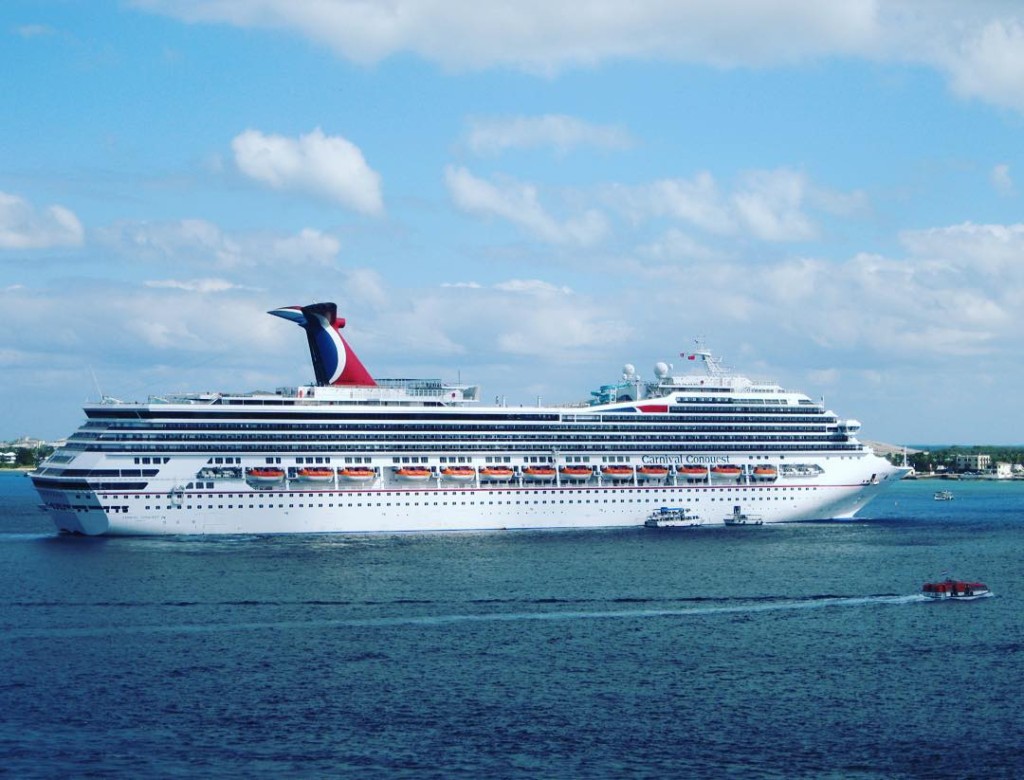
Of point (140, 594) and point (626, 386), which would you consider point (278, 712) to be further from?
point (626, 386)

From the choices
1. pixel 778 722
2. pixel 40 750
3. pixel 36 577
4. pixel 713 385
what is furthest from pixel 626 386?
pixel 40 750

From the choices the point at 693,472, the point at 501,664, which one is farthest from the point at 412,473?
the point at 501,664

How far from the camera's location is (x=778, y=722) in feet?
140

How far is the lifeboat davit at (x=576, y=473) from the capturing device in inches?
3976

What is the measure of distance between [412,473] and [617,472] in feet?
55.1

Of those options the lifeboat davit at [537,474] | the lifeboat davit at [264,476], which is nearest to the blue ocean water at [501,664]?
the lifeboat davit at [264,476]

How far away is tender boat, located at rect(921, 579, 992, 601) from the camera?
66625 mm

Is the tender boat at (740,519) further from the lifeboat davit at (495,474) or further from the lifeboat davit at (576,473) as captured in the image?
the lifeboat davit at (495,474)

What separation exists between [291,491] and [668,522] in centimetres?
2936

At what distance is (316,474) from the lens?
310 ft

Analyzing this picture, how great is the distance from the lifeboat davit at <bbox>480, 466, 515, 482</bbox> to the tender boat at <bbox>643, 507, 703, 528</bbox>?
38.5ft

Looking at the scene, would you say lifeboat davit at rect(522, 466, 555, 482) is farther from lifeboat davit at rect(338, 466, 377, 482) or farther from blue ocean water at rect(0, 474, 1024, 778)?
blue ocean water at rect(0, 474, 1024, 778)

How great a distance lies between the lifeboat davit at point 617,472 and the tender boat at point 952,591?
37211 mm

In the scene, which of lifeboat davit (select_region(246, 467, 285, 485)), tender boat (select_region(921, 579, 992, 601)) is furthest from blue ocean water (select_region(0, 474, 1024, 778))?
lifeboat davit (select_region(246, 467, 285, 485))
